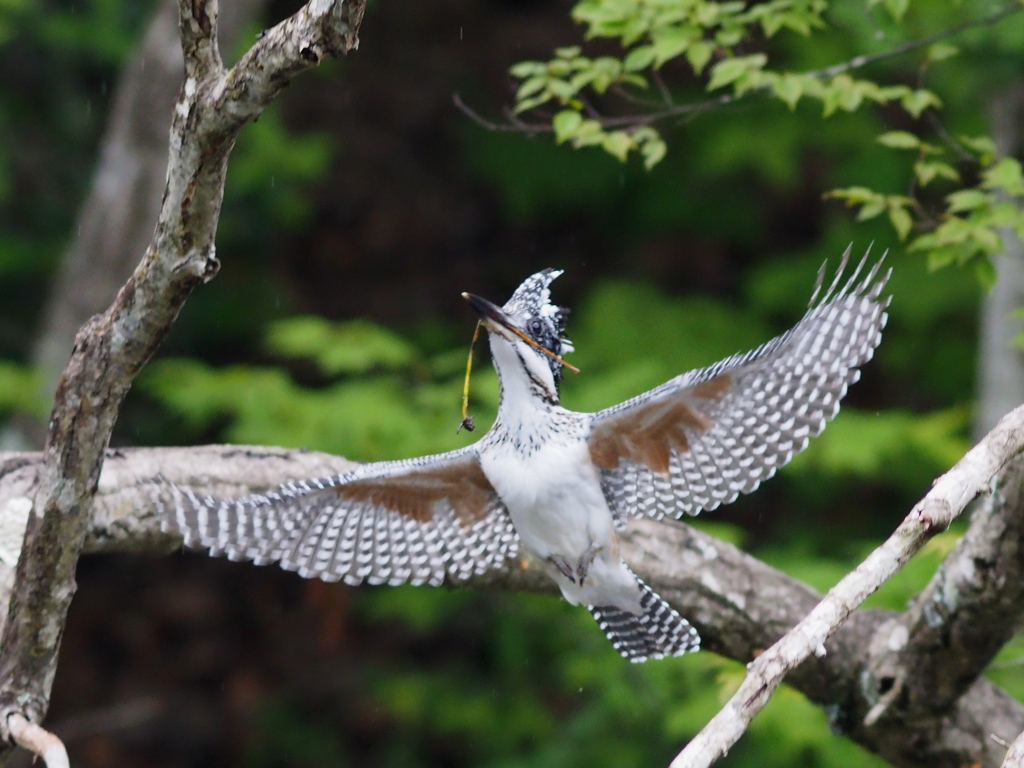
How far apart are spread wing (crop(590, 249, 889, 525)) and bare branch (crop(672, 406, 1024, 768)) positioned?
564mm

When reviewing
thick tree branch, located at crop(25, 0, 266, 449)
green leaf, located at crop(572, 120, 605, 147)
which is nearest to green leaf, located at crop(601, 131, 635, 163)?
green leaf, located at crop(572, 120, 605, 147)

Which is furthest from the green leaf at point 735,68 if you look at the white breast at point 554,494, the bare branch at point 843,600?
the bare branch at point 843,600

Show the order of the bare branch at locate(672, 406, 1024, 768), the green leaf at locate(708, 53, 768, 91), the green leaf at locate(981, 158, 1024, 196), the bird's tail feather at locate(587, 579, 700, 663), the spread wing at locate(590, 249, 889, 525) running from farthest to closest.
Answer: the bird's tail feather at locate(587, 579, 700, 663), the green leaf at locate(708, 53, 768, 91), the green leaf at locate(981, 158, 1024, 196), the spread wing at locate(590, 249, 889, 525), the bare branch at locate(672, 406, 1024, 768)

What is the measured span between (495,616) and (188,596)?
6.67 feet

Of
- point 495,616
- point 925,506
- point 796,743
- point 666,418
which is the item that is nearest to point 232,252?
point 495,616

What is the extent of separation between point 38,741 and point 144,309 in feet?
2.86

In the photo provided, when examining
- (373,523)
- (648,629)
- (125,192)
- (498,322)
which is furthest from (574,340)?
(498,322)

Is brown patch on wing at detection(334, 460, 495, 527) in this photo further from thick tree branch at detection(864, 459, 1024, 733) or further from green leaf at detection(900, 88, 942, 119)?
green leaf at detection(900, 88, 942, 119)

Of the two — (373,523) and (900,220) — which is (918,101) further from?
(373,523)

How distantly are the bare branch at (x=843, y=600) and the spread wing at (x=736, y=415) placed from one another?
0.56m

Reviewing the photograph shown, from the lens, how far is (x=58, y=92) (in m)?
7.32

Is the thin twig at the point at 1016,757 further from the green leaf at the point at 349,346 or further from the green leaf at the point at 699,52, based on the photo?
the green leaf at the point at 349,346

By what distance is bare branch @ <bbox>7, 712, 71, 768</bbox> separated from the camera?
7.63ft

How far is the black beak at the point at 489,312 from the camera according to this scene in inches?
114
